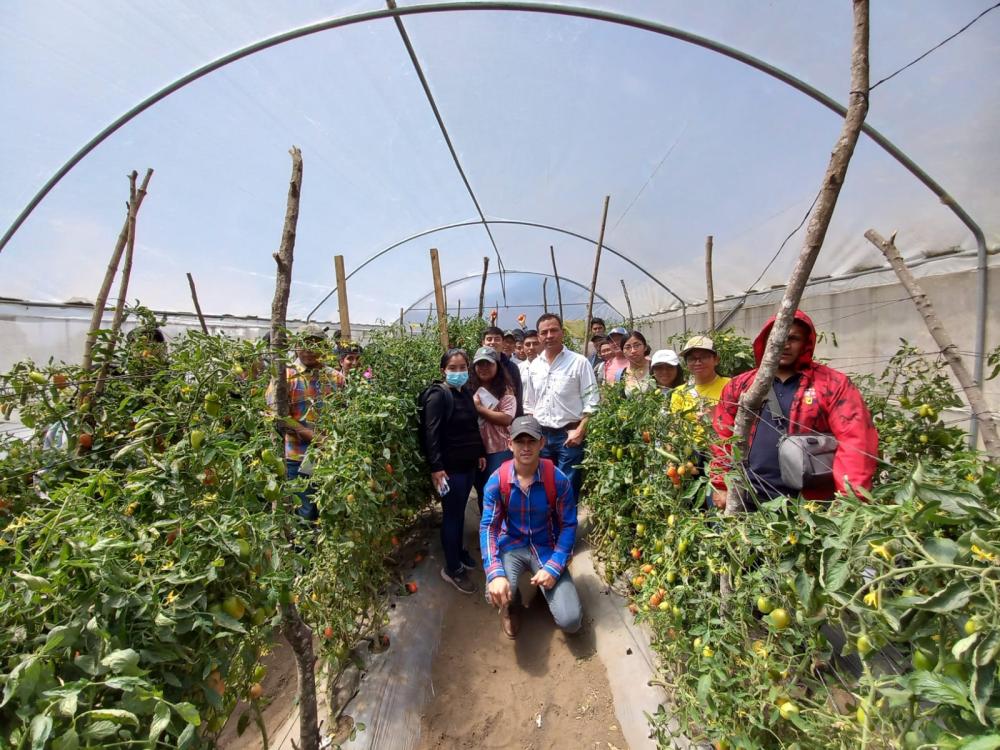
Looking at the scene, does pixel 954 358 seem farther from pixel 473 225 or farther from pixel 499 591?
pixel 473 225

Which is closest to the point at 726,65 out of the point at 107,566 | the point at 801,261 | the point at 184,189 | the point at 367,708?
the point at 801,261

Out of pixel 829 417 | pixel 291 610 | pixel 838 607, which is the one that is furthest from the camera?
pixel 829 417

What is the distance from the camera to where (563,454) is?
3549mm

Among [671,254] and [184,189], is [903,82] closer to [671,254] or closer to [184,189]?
[671,254]

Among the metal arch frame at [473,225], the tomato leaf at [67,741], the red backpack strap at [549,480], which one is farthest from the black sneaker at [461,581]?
the metal arch frame at [473,225]

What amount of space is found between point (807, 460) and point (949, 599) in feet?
4.10

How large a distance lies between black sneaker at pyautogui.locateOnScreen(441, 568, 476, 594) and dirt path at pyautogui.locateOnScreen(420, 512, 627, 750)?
14cm

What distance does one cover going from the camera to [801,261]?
1.24 metres

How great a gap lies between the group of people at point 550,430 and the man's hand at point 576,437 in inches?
0.4

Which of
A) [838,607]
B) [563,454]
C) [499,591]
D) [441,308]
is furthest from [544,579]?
[441,308]

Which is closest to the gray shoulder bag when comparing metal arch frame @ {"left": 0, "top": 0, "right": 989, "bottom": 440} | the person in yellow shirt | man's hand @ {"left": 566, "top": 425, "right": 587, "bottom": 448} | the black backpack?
the person in yellow shirt

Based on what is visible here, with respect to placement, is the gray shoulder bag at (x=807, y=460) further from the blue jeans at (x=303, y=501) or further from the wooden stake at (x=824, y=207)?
the blue jeans at (x=303, y=501)

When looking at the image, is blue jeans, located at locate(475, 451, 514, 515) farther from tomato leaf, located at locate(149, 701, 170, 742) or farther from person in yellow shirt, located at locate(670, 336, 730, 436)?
tomato leaf, located at locate(149, 701, 170, 742)

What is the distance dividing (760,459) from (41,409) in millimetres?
2997
